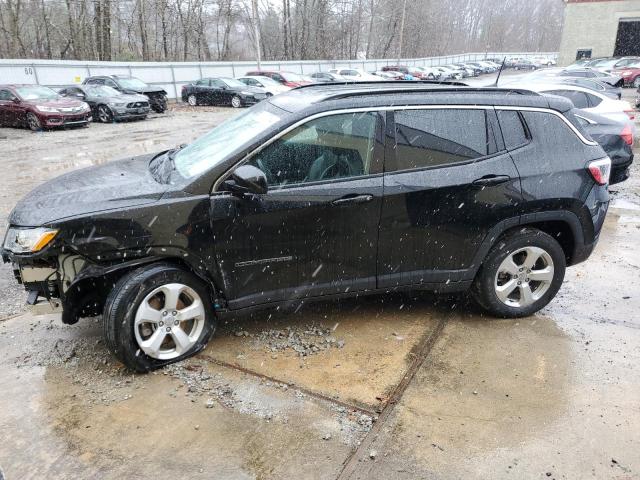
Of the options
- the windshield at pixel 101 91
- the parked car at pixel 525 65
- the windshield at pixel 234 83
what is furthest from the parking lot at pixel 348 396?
the parked car at pixel 525 65

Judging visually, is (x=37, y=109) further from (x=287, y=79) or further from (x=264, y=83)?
(x=287, y=79)

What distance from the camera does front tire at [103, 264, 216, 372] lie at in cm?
314

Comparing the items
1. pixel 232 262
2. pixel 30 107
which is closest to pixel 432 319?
pixel 232 262

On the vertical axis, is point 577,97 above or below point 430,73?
above

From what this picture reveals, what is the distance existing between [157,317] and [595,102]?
849 centimetres

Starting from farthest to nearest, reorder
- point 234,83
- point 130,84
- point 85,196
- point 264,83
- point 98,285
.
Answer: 1. point 264,83
2. point 234,83
3. point 130,84
4. point 98,285
5. point 85,196

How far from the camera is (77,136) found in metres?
16.1

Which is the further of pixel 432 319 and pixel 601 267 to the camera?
pixel 601 267

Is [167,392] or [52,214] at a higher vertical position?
[52,214]

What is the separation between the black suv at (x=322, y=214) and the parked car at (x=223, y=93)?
68.9 ft

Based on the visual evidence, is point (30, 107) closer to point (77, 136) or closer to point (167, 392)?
point (77, 136)

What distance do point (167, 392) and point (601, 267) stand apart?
4.49 m

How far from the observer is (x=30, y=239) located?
10.1ft

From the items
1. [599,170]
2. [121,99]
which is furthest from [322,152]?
[121,99]
